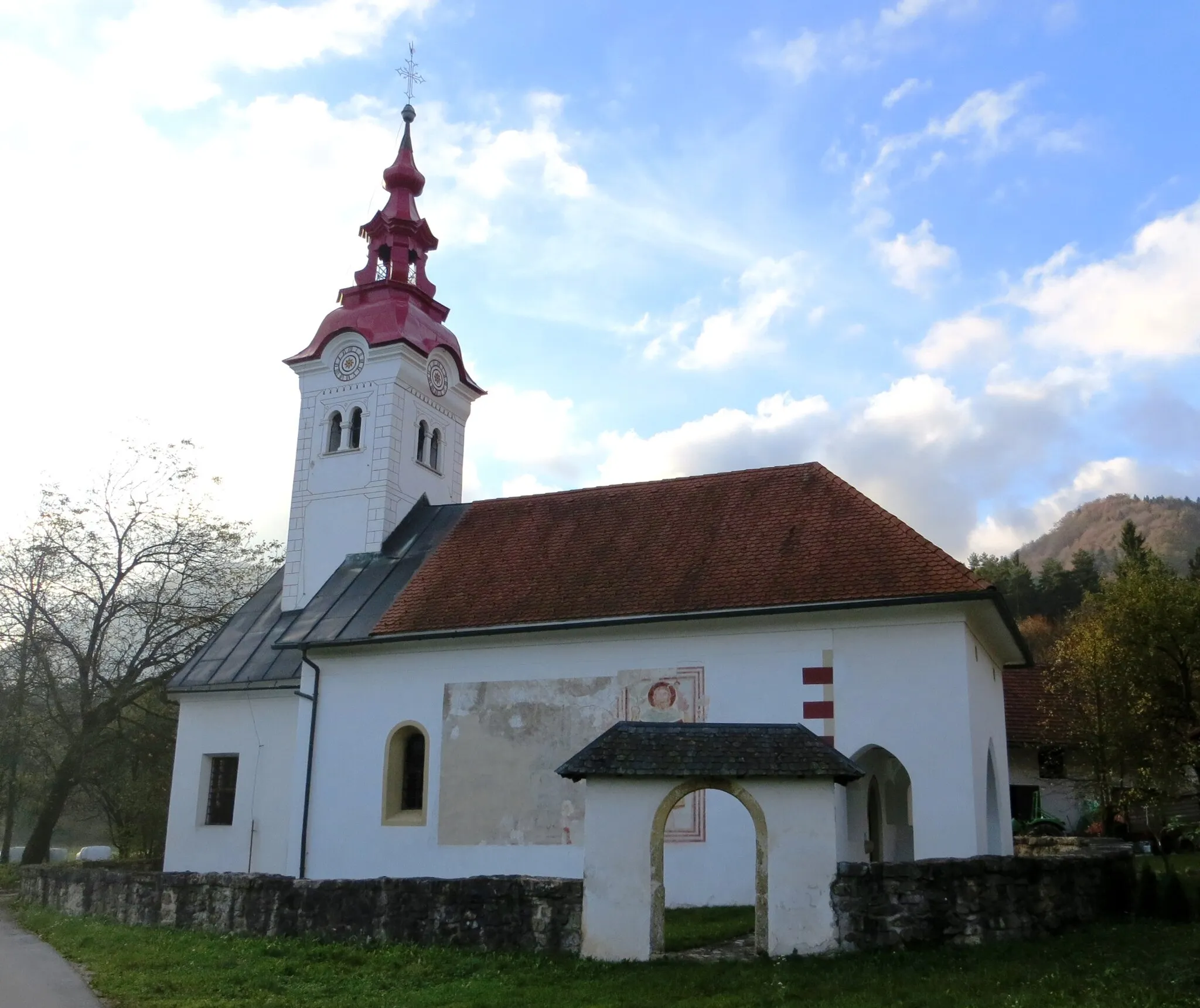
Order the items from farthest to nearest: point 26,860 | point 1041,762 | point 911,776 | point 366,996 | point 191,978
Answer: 1. point 1041,762
2. point 26,860
3. point 911,776
4. point 191,978
5. point 366,996

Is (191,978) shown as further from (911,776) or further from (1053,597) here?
(1053,597)

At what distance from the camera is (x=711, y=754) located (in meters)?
12.7

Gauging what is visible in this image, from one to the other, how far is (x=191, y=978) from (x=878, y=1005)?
7.10 m

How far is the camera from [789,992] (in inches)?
408

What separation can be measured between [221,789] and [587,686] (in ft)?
31.8

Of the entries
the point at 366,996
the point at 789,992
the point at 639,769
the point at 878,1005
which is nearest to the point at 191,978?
the point at 366,996

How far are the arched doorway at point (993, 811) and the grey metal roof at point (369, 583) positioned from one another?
1136cm

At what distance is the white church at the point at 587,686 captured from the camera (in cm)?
1271

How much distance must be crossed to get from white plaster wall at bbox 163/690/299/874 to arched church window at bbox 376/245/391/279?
442 inches

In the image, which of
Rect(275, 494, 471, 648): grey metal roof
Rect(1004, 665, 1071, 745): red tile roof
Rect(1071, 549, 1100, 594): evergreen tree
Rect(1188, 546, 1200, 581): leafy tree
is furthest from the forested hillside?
Rect(275, 494, 471, 648): grey metal roof

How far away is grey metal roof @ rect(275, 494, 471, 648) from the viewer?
2214 cm

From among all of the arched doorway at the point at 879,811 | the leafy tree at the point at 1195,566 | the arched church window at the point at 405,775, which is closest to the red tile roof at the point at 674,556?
the arched church window at the point at 405,775

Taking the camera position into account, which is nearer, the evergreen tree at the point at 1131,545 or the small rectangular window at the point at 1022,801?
the small rectangular window at the point at 1022,801

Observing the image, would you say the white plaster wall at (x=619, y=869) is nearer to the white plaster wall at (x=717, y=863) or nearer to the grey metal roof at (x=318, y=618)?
the white plaster wall at (x=717, y=863)
